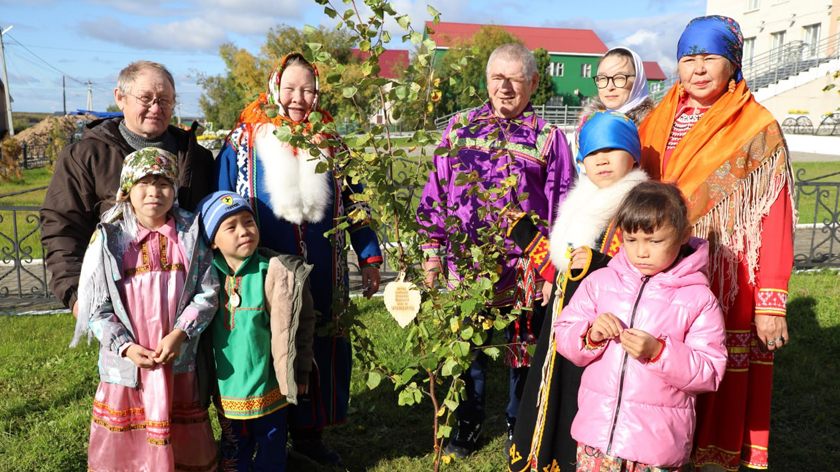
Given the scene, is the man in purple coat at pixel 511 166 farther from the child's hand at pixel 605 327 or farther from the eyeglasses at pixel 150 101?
the eyeglasses at pixel 150 101

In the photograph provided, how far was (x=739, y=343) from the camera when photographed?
233cm

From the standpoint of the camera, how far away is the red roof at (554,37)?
46750 mm

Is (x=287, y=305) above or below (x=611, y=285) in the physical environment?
below

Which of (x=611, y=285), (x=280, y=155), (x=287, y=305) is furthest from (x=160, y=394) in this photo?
(x=611, y=285)

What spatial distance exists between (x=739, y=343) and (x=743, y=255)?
1.14 feet

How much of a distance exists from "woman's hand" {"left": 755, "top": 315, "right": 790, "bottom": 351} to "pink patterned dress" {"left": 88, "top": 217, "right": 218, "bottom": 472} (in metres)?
2.25

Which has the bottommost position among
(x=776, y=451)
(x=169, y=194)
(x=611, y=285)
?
(x=776, y=451)

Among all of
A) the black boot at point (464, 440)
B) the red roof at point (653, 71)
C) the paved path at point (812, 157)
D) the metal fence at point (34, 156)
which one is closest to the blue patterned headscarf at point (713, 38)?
the black boot at point (464, 440)

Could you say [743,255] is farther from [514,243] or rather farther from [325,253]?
[325,253]

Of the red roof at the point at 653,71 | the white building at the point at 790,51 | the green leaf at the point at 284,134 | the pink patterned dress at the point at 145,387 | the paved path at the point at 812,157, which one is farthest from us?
the red roof at the point at 653,71

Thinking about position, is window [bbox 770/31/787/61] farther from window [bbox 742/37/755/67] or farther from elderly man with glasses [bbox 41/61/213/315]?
elderly man with glasses [bbox 41/61/213/315]

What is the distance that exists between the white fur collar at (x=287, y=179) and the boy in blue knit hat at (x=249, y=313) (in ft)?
0.56

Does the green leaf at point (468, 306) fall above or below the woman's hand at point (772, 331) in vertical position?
above

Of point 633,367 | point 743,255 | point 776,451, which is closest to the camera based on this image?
point 633,367
